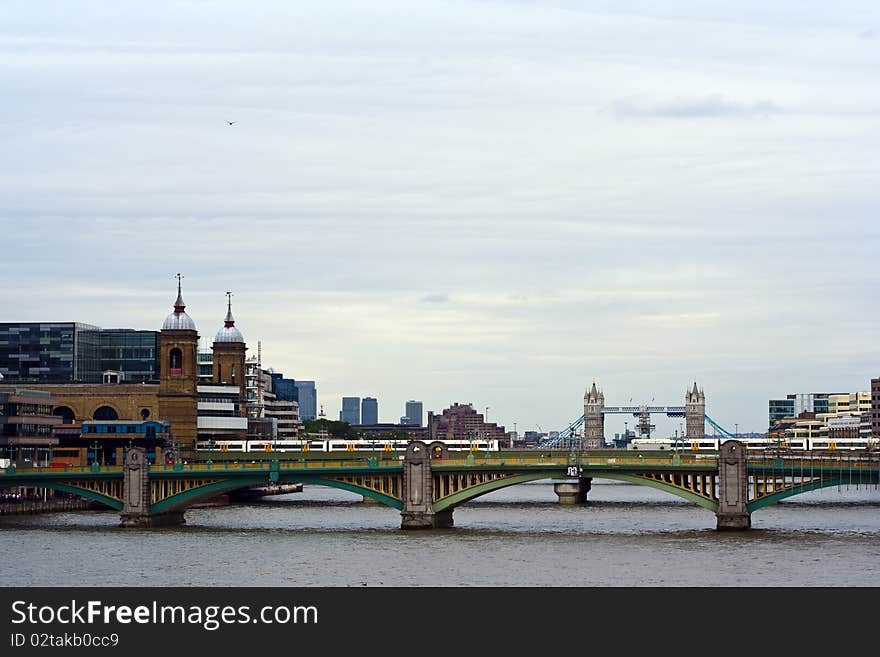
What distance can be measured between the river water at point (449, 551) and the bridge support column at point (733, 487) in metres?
1.96

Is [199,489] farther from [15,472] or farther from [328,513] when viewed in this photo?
[328,513]

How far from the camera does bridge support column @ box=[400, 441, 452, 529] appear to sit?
132500 mm

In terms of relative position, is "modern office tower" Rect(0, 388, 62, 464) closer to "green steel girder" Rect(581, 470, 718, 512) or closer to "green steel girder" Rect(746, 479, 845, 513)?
"green steel girder" Rect(581, 470, 718, 512)

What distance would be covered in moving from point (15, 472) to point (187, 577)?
53.0 meters

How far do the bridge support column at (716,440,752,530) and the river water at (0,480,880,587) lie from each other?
196 cm

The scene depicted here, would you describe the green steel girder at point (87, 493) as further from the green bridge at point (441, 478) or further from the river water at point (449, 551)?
the river water at point (449, 551)

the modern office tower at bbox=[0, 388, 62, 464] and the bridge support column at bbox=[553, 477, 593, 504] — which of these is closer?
the modern office tower at bbox=[0, 388, 62, 464]

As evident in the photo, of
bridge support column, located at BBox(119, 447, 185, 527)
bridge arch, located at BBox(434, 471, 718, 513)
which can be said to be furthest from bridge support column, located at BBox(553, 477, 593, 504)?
bridge support column, located at BBox(119, 447, 185, 527)

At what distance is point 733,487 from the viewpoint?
420 feet

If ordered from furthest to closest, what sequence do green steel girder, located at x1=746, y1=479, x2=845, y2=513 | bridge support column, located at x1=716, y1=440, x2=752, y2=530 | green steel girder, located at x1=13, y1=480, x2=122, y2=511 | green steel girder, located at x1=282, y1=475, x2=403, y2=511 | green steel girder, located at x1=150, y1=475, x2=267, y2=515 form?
green steel girder, located at x1=13, y1=480, x2=122, y2=511 → green steel girder, located at x1=150, y1=475, x2=267, y2=515 → green steel girder, located at x1=282, y1=475, x2=403, y2=511 → green steel girder, located at x1=746, y1=479, x2=845, y2=513 → bridge support column, located at x1=716, y1=440, x2=752, y2=530

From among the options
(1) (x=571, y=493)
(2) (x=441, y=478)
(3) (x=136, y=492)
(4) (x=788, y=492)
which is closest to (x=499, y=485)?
(2) (x=441, y=478)

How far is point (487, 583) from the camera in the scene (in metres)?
94.3
